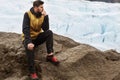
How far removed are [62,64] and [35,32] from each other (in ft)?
1.96

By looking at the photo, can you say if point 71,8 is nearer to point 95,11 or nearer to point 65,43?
point 95,11

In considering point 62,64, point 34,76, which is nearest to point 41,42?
point 62,64

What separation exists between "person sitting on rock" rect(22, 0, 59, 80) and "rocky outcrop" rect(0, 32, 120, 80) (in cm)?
17

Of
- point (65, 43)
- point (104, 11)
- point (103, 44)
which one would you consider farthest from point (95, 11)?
point (65, 43)

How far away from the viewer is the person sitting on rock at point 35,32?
4789mm

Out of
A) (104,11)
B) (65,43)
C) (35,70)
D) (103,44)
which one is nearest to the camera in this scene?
(35,70)

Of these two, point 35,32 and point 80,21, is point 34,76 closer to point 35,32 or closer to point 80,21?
point 35,32

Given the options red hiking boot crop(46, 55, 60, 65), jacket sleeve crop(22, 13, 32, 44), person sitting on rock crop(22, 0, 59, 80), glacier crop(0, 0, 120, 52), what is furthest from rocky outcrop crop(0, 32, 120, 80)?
glacier crop(0, 0, 120, 52)

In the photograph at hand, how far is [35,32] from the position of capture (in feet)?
16.8

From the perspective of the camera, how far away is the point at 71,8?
28.6 m

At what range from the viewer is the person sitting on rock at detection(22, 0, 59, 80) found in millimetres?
4789

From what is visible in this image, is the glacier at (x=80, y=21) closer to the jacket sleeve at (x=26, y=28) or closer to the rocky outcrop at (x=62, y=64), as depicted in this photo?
the rocky outcrop at (x=62, y=64)

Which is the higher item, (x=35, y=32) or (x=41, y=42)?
(x=35, y=32)

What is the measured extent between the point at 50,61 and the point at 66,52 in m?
0.53
